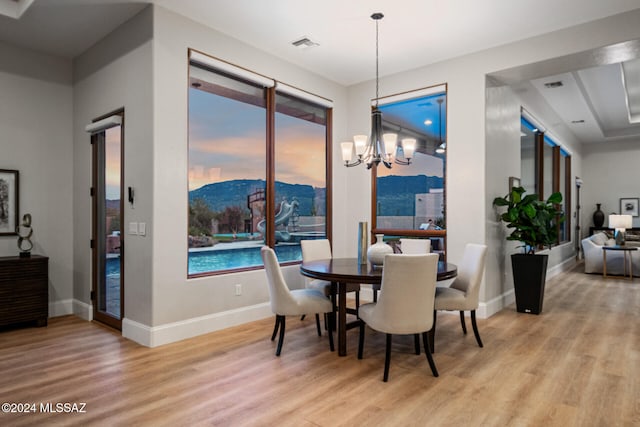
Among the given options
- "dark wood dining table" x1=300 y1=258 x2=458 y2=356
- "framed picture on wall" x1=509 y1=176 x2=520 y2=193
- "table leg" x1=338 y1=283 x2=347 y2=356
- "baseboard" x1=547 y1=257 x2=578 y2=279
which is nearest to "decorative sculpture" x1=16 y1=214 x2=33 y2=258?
"dark wood dining table" x1=300 y1=258 x2=458 y2=356

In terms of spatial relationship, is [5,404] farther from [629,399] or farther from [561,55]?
[561,55]

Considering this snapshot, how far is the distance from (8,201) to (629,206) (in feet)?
43.5

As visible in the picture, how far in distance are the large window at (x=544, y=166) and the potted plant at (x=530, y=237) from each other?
7.24 ft

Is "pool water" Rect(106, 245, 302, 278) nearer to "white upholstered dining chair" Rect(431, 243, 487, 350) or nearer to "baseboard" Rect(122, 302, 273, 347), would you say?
"baseboard" Rect(122, 302, 273, 347)

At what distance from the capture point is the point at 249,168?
4660 millimetres

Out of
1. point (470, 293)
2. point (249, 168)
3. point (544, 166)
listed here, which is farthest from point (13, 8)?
point (544, 166)

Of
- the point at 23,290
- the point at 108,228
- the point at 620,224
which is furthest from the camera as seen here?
the point at 620,224

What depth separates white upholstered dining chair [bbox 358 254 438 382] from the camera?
2.79 metres

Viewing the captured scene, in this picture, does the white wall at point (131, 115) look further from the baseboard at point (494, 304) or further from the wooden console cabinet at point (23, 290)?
the baseboard at point (494, 304)

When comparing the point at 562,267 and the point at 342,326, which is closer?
the point at 342,326

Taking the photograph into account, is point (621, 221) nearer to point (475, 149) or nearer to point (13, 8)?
point (475, 149)

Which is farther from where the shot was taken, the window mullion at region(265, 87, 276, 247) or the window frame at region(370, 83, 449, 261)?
the window frame at region(370, 83, 449, 261)

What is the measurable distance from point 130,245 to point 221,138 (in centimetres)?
146

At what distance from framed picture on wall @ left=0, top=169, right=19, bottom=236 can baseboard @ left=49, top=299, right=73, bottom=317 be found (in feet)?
3.15
